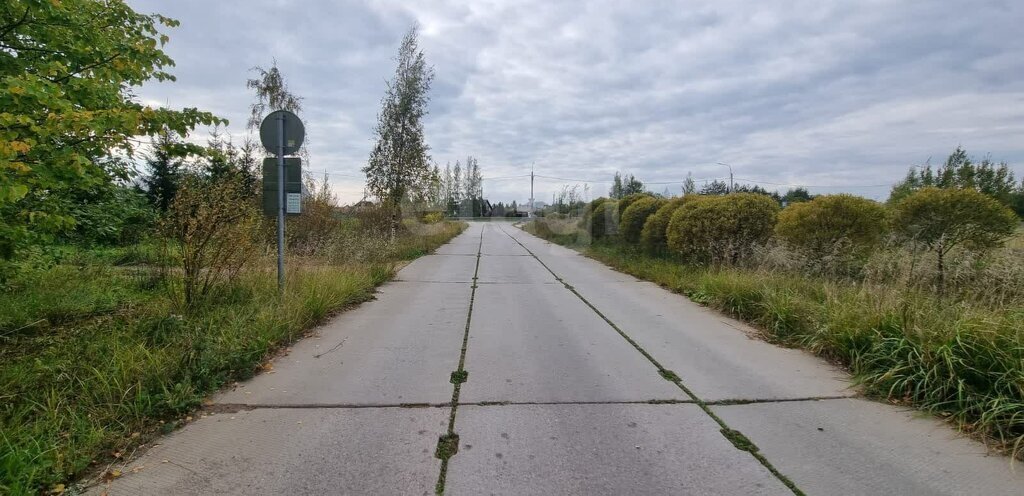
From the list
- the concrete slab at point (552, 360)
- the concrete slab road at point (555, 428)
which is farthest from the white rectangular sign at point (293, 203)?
the concrete slab at point (552, 360)

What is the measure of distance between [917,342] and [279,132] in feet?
25.2

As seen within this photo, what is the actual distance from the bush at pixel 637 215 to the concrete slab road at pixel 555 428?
33.3 feet

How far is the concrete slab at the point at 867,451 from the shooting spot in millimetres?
2816

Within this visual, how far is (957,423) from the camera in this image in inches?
139

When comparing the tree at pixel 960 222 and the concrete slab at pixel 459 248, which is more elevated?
the tree at pixel 960 222

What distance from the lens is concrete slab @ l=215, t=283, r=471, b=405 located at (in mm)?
4098

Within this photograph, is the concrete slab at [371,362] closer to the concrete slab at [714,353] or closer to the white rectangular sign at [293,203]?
the white rectangular sign at [293,203]

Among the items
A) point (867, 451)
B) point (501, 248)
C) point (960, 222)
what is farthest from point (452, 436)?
point (501, 248)

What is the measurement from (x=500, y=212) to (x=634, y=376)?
10196cm

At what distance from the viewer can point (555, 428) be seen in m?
3.53

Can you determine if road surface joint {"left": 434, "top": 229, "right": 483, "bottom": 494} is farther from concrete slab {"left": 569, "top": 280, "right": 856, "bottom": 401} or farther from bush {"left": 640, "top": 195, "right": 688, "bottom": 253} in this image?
bush {"left": 640, "top": 195, "right": 688, "bottom": 253}

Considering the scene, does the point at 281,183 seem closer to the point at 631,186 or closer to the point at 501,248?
the point at 501,248

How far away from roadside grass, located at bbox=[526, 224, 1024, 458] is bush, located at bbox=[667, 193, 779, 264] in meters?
3.13

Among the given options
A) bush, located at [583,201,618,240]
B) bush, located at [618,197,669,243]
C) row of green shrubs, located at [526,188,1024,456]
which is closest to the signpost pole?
row of green shrubs, located at [526,188,1024,456]
